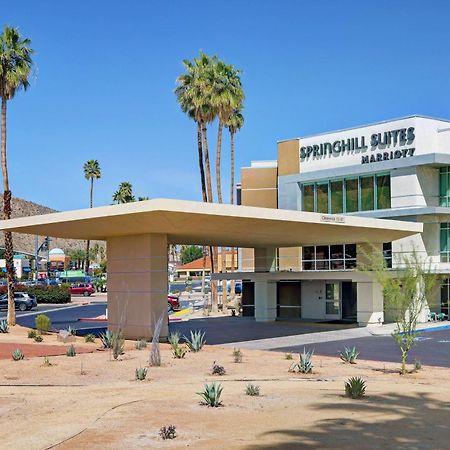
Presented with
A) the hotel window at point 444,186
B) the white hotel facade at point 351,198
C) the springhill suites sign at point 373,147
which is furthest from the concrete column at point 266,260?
the hotel window at point 444,186

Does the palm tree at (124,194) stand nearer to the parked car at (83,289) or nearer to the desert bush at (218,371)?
the parked car at (83,289)

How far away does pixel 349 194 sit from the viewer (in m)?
44.3

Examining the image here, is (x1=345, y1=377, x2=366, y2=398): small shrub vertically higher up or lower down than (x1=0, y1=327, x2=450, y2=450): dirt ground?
higher up

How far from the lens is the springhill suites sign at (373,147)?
4122 cm

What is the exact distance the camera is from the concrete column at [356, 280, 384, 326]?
36781 mm

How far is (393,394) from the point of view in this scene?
56.5 feet

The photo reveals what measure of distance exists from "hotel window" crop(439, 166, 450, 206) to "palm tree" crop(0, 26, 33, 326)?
2365 centimetres

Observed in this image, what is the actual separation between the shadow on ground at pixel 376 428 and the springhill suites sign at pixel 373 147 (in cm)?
2684

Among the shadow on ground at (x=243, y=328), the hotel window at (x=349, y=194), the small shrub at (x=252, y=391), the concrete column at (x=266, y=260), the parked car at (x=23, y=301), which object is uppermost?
the hotel window at (x=349, y=194)

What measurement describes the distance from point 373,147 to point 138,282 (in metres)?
18.8

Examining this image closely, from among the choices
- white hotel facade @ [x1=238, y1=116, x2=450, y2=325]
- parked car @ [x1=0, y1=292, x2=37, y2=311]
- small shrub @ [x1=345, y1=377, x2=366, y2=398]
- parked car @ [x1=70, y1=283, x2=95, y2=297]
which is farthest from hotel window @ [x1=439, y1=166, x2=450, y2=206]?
parked car @ [x1=70, y1=283, x2=95, y2=297]

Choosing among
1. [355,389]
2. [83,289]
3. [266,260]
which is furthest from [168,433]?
[83,289]

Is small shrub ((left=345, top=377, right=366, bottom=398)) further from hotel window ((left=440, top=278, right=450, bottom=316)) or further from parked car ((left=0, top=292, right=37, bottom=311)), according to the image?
parked car ((left=0, top=292, right=37, bottom=311))

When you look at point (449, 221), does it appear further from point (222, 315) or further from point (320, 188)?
point (222, 315)
